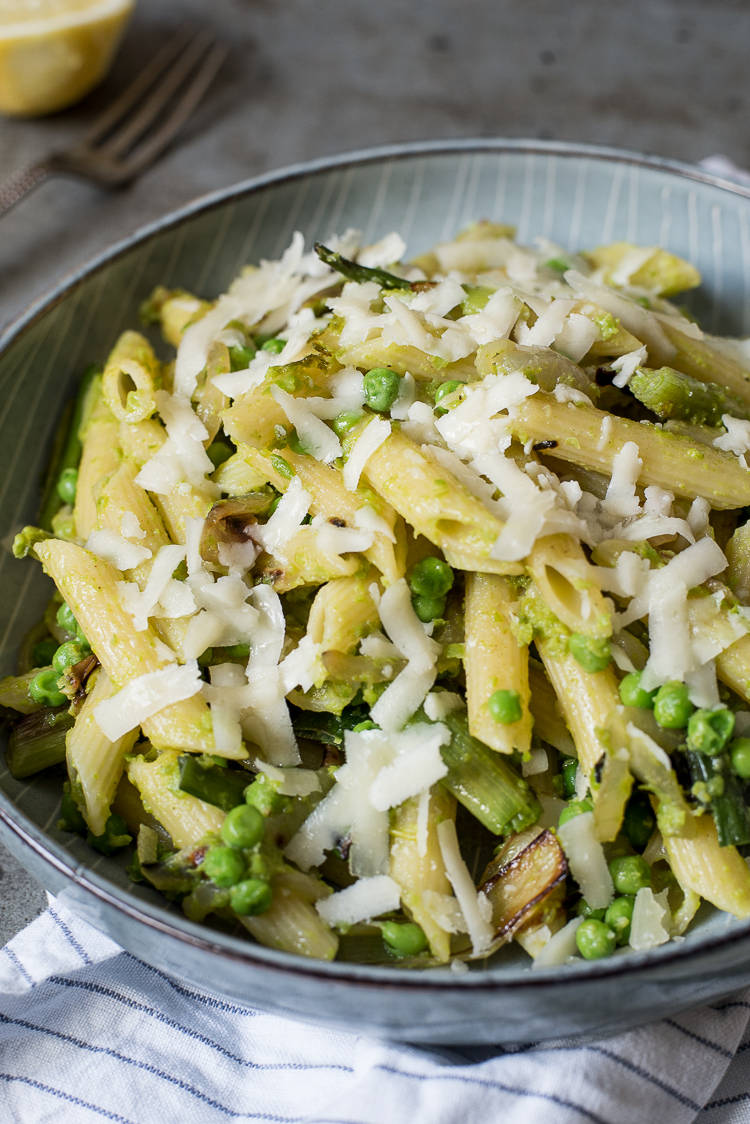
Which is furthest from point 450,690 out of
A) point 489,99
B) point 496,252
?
point 489,99

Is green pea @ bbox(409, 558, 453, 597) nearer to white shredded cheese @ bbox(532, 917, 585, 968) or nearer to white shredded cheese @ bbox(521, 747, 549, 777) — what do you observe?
white shredded cheese @ bbox(521, 747, 549, 777)

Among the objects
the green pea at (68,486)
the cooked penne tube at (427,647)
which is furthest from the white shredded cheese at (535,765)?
the green pea at (68,486)

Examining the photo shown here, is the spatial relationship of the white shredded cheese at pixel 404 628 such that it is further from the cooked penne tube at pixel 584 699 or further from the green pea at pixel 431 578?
the cooked penne tube at pixel 584 699

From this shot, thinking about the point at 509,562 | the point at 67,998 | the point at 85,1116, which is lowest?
the point at 85,1116

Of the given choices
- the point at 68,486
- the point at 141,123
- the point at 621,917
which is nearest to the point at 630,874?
the point at 621,917

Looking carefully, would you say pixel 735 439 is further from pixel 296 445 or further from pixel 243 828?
pixel 243 828

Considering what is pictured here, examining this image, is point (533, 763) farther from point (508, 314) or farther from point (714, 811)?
point (508, 314)

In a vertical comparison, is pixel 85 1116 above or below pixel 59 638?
below
